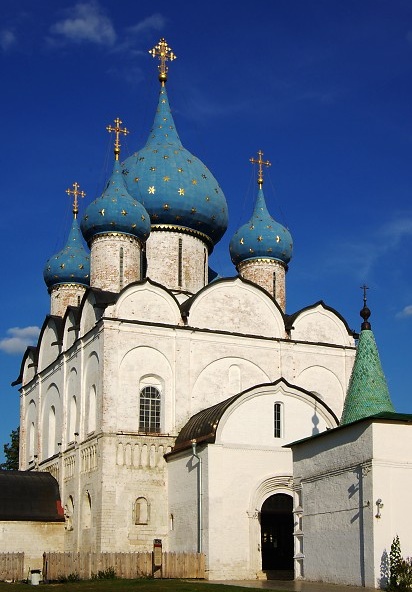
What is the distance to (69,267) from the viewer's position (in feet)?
98.8

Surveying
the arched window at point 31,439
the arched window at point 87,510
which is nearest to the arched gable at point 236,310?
the arched window at point 87,510

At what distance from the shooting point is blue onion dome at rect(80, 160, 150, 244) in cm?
2527

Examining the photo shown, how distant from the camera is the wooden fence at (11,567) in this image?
19.3m

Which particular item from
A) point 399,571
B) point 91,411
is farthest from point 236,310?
point 399,571

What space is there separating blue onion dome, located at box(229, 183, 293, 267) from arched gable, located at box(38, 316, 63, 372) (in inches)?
242

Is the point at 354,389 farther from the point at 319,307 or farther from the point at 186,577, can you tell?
the point at 319,307

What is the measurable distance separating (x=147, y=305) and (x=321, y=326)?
5399 mm

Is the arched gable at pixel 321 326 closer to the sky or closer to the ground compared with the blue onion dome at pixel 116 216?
closer to the ground

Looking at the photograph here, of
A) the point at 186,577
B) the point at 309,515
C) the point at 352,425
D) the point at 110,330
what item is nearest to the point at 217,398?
the point at 110,330

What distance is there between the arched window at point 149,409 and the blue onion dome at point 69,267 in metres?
7.92

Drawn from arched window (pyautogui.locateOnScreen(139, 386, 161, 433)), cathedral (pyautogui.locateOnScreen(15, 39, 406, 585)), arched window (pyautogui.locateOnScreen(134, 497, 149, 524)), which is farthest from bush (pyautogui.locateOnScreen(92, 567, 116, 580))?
arched window (pyautogui.locateOnScreen(139, 386, 161, 433))

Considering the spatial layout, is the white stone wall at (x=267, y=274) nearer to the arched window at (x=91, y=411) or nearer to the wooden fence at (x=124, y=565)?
the arched window at (x=91, y=411)

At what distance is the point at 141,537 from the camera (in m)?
22.0

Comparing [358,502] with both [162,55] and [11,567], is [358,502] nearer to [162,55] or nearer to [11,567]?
[11,567]
